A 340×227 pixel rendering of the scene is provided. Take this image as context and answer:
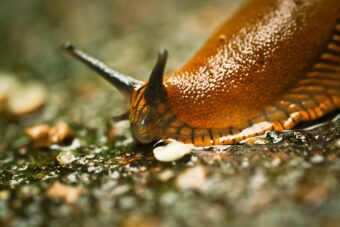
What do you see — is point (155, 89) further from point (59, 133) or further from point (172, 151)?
point (59, 133)

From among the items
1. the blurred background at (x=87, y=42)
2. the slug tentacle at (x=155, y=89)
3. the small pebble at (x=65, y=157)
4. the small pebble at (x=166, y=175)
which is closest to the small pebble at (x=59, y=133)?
the small pebble at (x=65, y=157)

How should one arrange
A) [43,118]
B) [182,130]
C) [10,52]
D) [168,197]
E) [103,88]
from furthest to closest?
[10,52]
[103,88]
[43,118]
[182,130]
[168,197]

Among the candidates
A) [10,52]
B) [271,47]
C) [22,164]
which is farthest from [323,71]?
[10,52]

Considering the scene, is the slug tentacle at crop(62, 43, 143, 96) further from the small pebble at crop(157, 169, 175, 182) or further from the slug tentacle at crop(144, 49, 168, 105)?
the small pebble at crop(157, 169, 175, 182)

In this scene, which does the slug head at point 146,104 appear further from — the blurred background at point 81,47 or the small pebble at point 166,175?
the blurred background at point 81,47

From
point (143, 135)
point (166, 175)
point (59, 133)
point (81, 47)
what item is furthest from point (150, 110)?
point (81, 47)

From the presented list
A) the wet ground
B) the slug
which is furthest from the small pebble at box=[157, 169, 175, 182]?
the slug

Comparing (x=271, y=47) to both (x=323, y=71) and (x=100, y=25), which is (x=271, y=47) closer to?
(x=323, y=71)

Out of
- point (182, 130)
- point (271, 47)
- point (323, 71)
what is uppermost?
point (271, 47)
